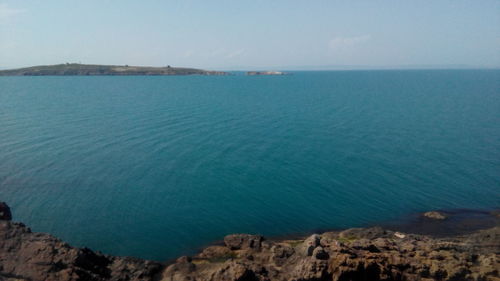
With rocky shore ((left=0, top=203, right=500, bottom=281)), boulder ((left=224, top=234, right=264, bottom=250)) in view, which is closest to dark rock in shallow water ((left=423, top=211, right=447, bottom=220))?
rocky shore ((left=0, top=203, right=500, bottom=281))

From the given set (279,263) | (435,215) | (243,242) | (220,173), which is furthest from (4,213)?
(435,215)

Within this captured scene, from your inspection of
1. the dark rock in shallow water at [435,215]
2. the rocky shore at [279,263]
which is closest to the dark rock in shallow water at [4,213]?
the rocky shore at [279,263]

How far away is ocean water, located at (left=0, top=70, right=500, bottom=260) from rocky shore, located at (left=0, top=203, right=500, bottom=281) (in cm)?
516

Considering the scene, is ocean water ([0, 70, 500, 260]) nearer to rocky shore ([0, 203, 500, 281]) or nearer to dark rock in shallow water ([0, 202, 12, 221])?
dark rock in shallow water ([0, 202, 12, 221])

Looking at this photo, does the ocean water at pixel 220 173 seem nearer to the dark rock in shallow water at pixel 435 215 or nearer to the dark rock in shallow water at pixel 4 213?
the dark rock in shallow water at pixel 435 215

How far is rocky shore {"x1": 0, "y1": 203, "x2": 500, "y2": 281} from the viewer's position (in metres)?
19.9

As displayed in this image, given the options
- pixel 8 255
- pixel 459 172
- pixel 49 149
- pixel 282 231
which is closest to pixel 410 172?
pixel 459 172

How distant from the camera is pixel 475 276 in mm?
20531

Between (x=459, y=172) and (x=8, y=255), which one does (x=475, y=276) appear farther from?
(x=459, y=172)

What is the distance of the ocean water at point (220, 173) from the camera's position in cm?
3325

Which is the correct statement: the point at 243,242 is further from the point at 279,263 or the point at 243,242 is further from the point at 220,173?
the point at 220,173

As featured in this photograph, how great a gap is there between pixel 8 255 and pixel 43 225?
33.3 ft

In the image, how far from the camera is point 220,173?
45406 mm

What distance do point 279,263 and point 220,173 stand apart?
2321cm
